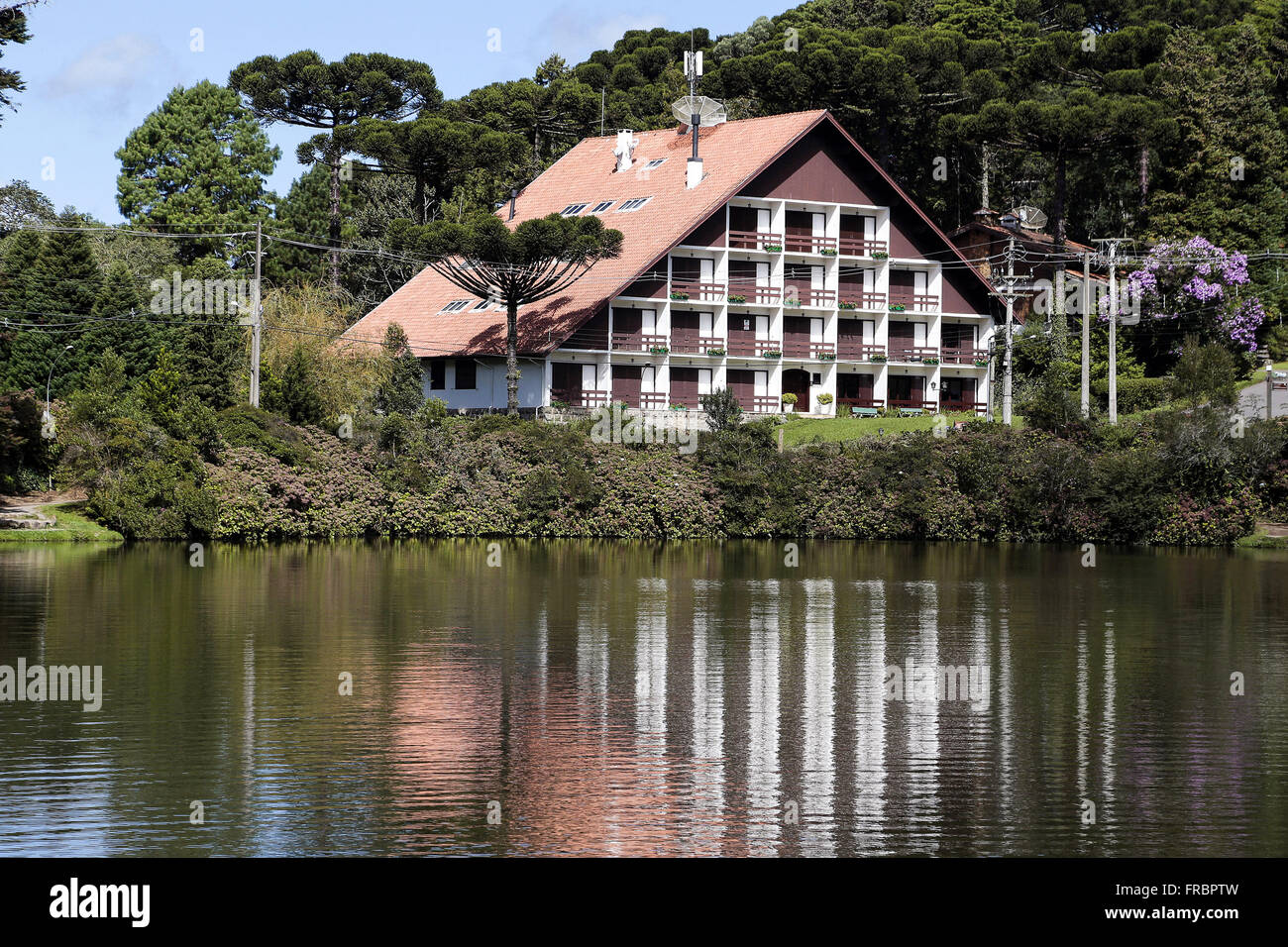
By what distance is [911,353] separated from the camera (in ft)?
261

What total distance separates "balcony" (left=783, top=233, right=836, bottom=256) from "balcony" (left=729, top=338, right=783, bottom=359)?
4879mm

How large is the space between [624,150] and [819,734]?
6427 cm

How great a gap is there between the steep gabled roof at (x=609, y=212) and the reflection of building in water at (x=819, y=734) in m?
39.0

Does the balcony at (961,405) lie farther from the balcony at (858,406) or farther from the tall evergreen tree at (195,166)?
the tall evergreen tree at (195,166)

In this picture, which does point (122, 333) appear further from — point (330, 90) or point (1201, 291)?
point (1201, 291)

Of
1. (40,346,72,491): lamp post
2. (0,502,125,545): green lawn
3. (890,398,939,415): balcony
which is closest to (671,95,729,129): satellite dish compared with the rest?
(890,398,939,415): balcony

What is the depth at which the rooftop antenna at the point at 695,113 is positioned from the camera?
76.6 m

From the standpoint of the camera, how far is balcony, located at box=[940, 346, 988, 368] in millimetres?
80312

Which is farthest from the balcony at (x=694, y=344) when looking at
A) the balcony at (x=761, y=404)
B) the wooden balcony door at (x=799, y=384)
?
the wooden balcony door at (x=799, y=384)

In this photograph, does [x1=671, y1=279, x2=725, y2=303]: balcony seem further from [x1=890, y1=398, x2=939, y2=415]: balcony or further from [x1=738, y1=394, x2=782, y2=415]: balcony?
[x1=890, y1=398, x2=939, y2=415]: balcony

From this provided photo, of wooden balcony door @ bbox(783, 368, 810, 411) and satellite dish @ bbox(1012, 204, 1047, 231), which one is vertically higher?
satellite dish @ bbox(1012, 204, 1047, 231)
